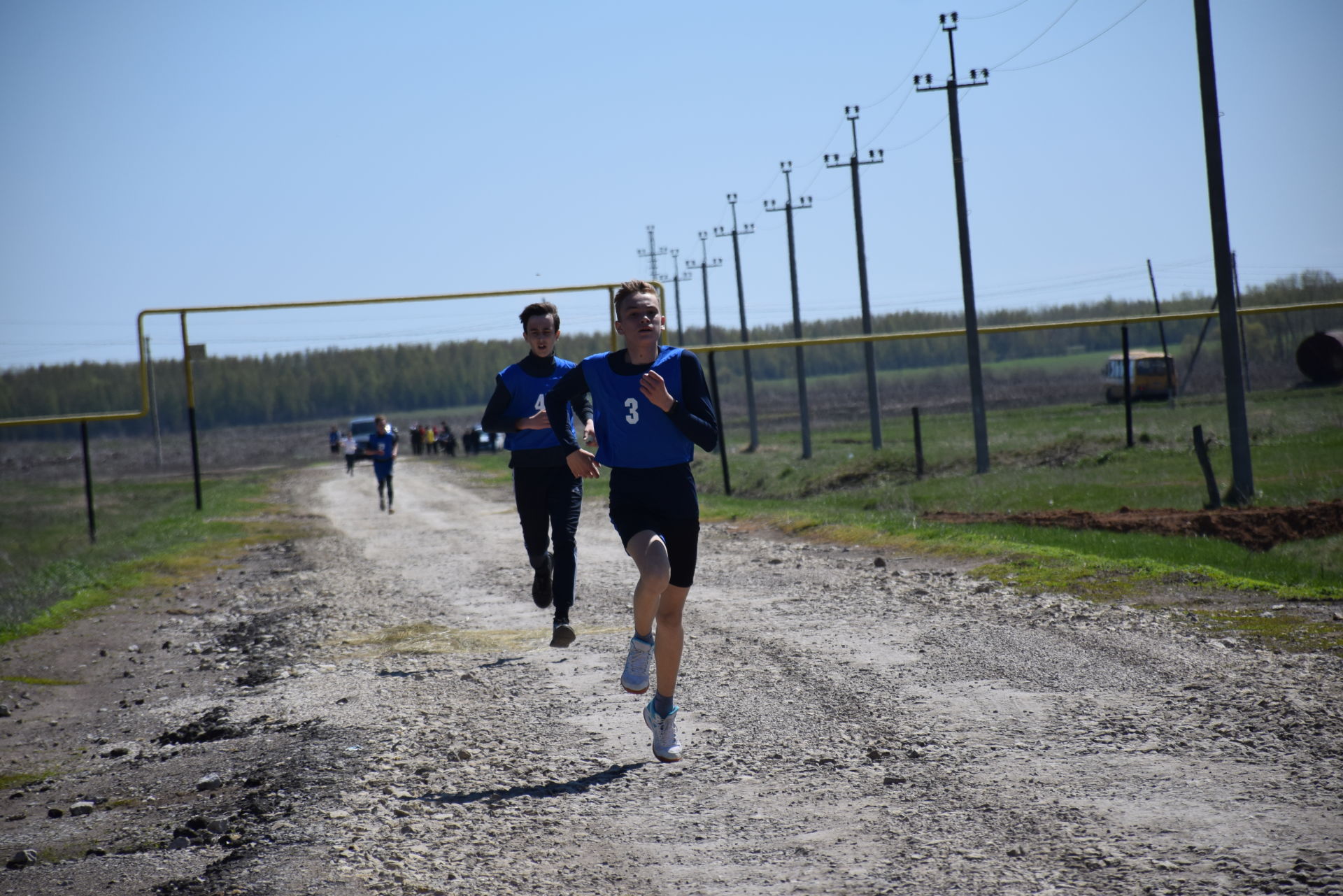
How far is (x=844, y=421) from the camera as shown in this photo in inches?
2287

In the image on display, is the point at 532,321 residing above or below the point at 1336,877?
above

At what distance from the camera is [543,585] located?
8.29 metres

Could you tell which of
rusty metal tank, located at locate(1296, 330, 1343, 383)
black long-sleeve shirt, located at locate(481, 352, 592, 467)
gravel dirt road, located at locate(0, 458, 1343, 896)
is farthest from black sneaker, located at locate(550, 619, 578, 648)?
rusty metal tank, located at locate(1296, 330, 1343, 383)

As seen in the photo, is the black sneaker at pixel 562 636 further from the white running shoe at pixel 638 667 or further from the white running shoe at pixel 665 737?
the white running shoe at pixel 665 737

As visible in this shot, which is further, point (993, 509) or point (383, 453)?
point (383, 453)

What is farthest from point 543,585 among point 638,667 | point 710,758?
point 710,758

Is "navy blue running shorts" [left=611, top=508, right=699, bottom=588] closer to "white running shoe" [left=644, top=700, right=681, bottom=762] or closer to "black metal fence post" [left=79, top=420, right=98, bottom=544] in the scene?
"white running shoe" [left=644, top=700, right=681, bottom=762]

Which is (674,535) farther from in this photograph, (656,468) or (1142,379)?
(1142,379)

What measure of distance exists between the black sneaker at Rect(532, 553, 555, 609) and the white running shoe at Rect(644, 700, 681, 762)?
10.5ft

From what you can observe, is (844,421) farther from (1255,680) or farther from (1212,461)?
(1255,680)

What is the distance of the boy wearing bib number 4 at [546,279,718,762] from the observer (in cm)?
503

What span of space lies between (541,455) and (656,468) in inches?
110

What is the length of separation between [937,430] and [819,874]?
117ft

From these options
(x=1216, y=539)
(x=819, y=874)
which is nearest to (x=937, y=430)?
(x=1216, y=539)
